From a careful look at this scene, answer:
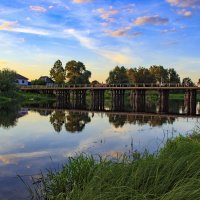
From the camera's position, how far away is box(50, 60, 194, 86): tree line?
124 metres

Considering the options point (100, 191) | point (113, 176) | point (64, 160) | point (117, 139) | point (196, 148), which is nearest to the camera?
point (100, 191)

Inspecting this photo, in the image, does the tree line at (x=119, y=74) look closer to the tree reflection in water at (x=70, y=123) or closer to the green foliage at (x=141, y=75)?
the green foliage at (x=141, y=75)

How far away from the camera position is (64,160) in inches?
628

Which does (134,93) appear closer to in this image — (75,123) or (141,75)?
(75,123)

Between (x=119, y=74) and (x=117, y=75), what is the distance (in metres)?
0.88

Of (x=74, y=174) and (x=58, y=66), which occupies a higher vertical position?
(x=58, y=66)

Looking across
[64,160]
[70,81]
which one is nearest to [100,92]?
[70,81]

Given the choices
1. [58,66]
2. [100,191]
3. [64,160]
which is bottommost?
[64,160]

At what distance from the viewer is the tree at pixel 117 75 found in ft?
449

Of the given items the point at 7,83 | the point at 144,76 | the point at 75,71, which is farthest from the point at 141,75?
the point at 7,83

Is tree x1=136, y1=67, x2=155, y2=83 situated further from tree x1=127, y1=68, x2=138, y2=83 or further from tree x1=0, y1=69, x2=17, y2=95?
tree x1=0, y1=69, x2=17, y2=95

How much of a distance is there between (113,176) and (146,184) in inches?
41.5

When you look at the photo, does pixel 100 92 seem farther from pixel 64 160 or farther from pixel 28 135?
pixel 64 160

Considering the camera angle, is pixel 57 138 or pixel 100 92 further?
pixel 100 92
